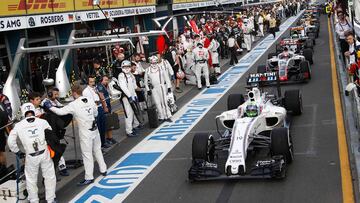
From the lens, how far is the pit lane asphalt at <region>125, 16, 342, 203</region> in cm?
843

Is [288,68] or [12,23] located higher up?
[12,23]

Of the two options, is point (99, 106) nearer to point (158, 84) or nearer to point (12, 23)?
point (158, 84)

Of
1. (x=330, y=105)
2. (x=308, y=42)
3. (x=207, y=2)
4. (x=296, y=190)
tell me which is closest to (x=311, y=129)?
(x=330, y=105)

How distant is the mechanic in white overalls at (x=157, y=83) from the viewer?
14.4 m

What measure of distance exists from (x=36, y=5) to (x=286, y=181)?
50.7ft

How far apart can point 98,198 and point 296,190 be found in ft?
10.7

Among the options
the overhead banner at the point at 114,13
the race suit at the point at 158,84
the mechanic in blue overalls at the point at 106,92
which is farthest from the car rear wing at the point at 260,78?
the overhead banner at the point at 114,13

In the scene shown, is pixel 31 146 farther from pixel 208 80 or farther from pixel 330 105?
pixel 208 80

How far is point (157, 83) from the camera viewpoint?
47.4ft

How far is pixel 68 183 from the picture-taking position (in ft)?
33.8

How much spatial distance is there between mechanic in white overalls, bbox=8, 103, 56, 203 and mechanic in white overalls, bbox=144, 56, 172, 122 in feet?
19.2

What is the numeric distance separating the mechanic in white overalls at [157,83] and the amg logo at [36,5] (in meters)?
8.08

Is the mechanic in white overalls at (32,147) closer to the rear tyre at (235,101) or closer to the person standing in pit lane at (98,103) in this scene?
the person standing in pit lane at (98,103)

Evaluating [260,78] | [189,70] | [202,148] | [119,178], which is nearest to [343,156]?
[202,148]
